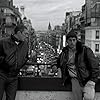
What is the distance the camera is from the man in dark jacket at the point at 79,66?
445 cm

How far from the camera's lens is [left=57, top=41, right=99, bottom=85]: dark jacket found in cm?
441

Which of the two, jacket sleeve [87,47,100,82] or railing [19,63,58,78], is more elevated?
jacket sleeve [87,47,100,82]

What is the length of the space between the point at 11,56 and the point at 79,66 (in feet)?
4.38

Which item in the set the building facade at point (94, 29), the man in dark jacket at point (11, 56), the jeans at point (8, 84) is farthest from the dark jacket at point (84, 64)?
the building facade at point (94, 29)

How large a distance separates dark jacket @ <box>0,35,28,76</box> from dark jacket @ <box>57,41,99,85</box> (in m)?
0.84

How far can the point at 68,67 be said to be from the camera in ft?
15.4

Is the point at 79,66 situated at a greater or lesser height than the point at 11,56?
lesser

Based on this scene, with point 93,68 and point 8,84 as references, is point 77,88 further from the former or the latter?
point 8,84

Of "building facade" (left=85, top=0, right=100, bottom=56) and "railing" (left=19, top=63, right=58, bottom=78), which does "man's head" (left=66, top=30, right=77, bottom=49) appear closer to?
"railing" (left=19, top=63, right=58, bottom=78)

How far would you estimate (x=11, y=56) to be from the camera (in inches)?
180

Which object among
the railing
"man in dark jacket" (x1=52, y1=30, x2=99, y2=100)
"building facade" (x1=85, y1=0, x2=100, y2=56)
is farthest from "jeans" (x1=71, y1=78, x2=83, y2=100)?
"building facade" (x1=85, y1=0, x2=100, y2=56)

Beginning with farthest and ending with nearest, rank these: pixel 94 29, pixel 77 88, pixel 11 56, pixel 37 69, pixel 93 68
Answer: pixel 94 29
pixel 37 69
pixel 77 88
pixel 11 56
pixel 93 68

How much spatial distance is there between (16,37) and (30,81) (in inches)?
57.8

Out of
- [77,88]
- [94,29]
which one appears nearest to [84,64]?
[77,88]
